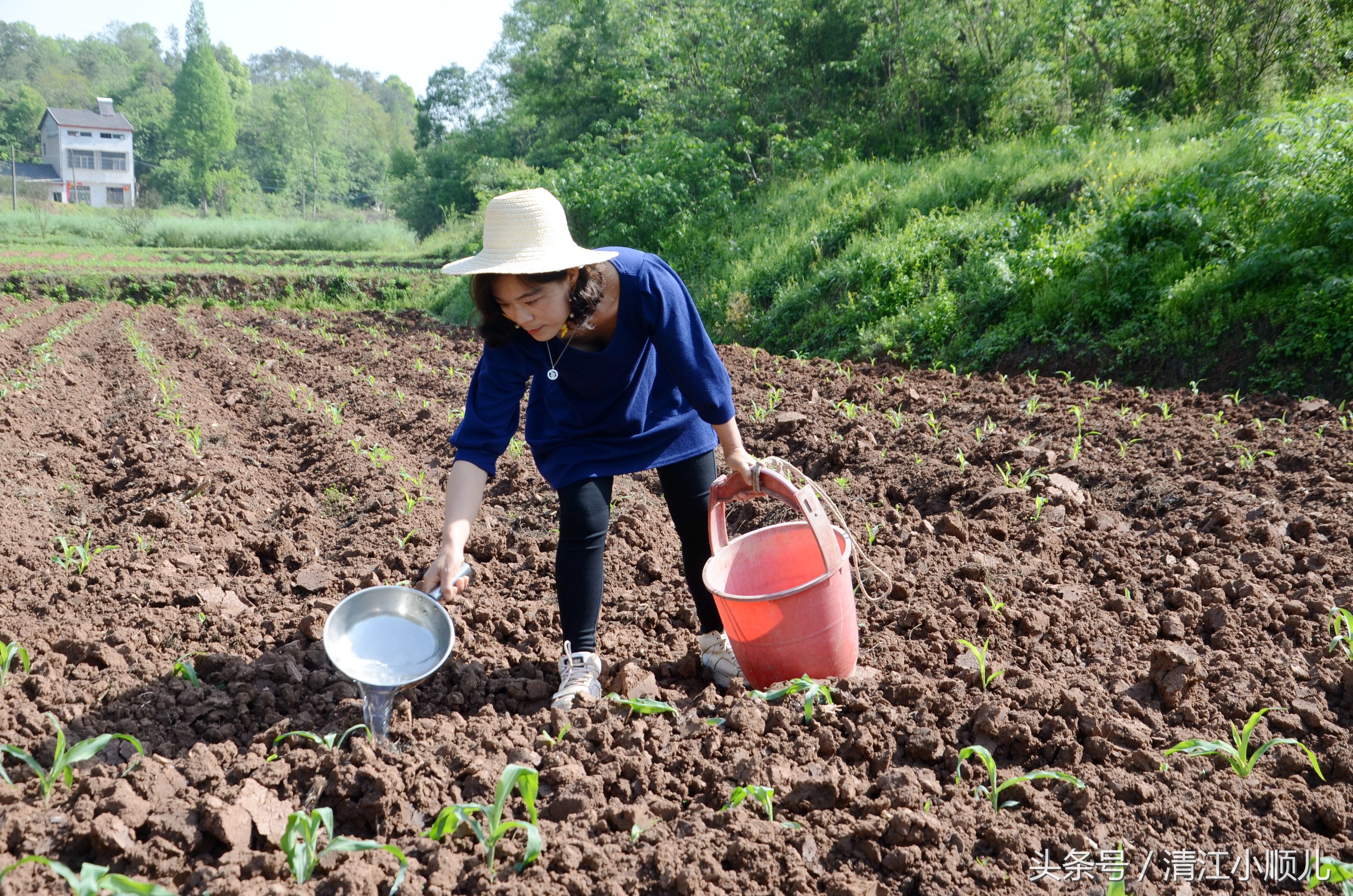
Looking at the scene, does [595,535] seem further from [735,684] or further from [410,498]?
[410,498]

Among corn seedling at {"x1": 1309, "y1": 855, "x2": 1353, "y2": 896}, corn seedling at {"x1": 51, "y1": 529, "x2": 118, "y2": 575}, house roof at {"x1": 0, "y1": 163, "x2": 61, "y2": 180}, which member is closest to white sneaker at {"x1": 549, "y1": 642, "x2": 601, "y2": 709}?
corn seedling at {"x1": 1309, "y1": 855, "x2": 1353, "y2": 896}

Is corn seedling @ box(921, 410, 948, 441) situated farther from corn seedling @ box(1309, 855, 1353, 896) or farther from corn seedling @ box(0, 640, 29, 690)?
corn seedling @ box(0, 640, 29, 690)

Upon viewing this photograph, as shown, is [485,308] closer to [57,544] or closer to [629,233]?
[57,544]

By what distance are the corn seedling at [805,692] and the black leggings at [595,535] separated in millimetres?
442

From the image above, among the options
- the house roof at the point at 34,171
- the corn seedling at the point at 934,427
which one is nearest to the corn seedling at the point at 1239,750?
the corn seedling at the point at 934,427

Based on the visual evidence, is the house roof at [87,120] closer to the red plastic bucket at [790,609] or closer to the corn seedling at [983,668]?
the red plastic bucket at [790,609]

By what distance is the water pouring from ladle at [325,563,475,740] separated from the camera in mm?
2520

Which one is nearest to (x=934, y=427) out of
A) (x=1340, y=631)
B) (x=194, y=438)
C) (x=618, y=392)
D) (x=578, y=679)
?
(x=1340, y=631)

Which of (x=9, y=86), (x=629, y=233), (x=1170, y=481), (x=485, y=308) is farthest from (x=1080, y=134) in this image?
(x=9, y=86)

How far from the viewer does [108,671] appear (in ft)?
9.93

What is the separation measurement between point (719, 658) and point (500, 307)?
4.37 feet

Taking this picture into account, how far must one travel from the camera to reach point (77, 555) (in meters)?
4.18

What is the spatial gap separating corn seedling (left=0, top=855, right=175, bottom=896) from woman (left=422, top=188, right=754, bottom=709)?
0.92 metres

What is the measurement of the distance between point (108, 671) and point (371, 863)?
5.17 feet
